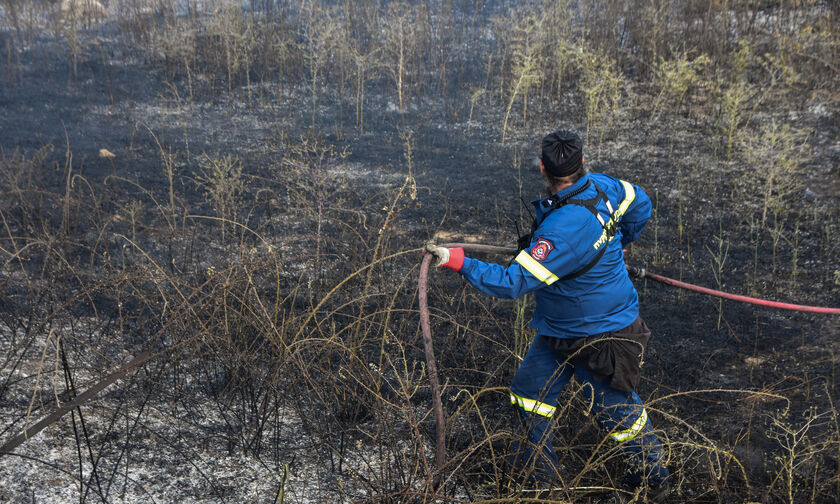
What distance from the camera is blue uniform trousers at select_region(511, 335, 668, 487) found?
279 cm

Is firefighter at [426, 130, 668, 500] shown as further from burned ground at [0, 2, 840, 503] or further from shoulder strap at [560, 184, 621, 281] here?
burned ground at [0, 2, 840, 503]

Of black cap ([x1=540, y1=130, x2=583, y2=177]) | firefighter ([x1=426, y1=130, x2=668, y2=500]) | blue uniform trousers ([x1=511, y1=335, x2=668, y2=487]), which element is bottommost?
blue uniform trousers ([x1=511, y1=335, x2=668, y2=487])

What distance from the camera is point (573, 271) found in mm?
2738

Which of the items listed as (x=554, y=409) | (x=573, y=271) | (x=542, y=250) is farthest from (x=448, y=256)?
(x=554, y=409)

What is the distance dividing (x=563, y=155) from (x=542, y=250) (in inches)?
17.0

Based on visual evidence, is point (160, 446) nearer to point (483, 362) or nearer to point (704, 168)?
point (483, 362)

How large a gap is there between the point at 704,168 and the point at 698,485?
5042mm

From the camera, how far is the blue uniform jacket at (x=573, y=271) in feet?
8.61

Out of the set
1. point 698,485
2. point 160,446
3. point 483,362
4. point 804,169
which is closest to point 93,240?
point 160,446

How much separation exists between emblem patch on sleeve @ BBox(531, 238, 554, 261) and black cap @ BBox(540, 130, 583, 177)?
332 mm

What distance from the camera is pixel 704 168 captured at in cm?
730

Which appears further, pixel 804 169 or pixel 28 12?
pixel 28 12

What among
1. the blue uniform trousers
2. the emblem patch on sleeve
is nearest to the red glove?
the emblem patch on sleeve

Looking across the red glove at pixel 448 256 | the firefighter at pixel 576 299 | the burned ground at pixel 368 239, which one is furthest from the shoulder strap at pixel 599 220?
the burned ground at pixel 368 239
